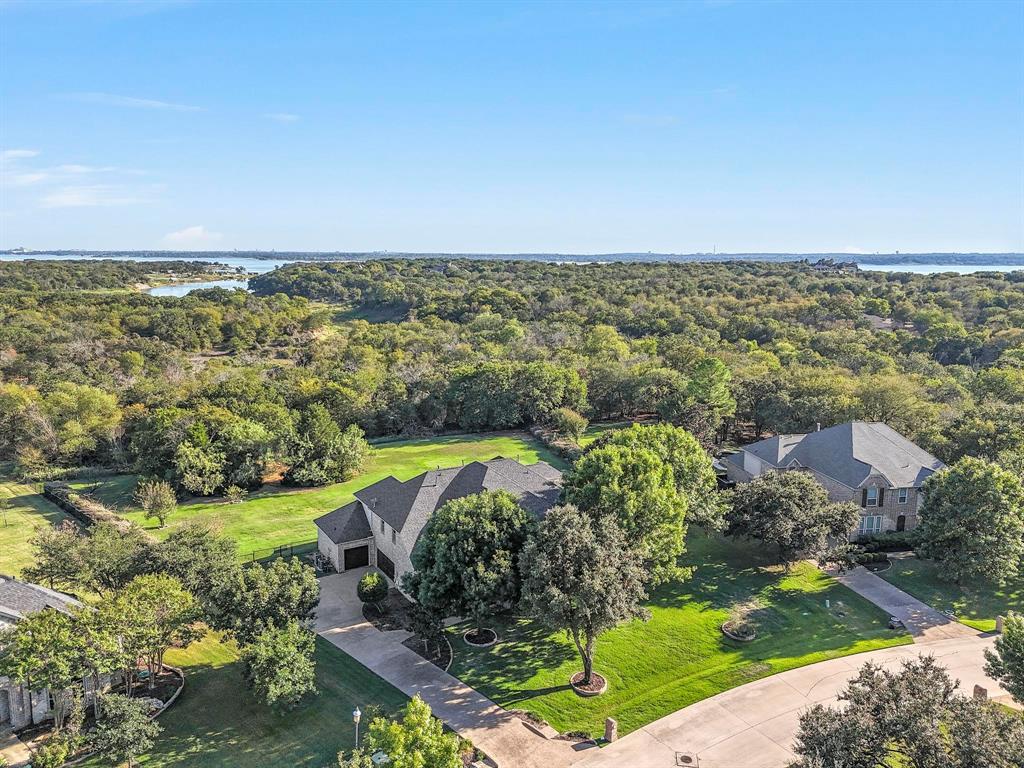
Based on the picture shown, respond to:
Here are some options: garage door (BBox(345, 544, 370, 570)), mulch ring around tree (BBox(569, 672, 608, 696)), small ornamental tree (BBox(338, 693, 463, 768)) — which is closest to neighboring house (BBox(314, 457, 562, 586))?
garage door (BBox(345, 544, 370, 570))

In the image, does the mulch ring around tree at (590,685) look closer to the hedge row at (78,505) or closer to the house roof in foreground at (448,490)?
the house roof in foreground at (448,490)

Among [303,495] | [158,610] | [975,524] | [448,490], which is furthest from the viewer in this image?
[303,495]

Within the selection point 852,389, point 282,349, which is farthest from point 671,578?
point 282,349

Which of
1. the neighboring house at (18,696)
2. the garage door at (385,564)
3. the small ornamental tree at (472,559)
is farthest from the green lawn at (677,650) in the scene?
the neighboring house at (18,696)

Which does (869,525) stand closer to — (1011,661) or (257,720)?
(1011,661)

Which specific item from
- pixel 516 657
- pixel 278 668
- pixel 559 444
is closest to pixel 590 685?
pixel 516 657
